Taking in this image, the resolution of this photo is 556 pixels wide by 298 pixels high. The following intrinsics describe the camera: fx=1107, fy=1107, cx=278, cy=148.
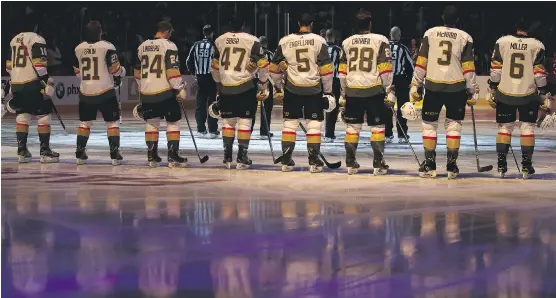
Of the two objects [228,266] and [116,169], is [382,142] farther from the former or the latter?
[228,266]

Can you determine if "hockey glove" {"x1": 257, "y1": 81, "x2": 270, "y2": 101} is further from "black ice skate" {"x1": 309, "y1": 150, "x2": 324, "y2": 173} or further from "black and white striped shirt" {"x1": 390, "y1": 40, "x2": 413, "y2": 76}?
"black and white striped shirt" {"x1": 390, "y1": 40, "x2": 413, "y2": 76}

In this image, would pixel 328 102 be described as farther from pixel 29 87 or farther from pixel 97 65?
pixel 29 87

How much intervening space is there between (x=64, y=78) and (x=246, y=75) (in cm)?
1416

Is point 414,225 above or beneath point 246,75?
beneath

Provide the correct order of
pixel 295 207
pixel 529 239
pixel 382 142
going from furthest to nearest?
pixel 382 142, pixel 295 207, pixel 529 239

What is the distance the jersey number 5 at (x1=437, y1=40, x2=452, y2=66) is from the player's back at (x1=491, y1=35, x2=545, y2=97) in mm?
493

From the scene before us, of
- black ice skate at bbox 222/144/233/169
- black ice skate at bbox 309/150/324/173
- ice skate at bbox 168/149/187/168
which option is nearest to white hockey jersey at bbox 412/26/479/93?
black ice skate at bbox 309/150/324/173

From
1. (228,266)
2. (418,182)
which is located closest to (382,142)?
(418,182)

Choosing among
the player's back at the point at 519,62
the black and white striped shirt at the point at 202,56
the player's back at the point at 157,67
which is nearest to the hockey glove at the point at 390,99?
the player's back at the point at 519,62

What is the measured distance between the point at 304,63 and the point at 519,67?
2263 millimetres

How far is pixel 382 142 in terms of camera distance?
1191cm

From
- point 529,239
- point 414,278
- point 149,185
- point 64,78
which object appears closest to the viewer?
point 414,278

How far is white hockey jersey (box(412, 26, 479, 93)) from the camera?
11305 millimetres

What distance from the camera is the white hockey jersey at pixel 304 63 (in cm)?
1184
